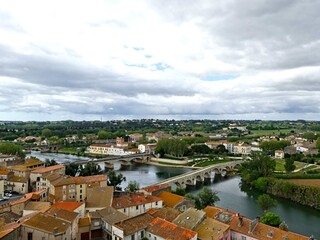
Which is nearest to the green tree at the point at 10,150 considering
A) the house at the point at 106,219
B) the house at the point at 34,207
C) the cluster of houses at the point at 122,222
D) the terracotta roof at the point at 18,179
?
the terracotta roof at the point at 18,179

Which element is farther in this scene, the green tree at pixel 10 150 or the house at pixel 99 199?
the green tree at pixel 10 150

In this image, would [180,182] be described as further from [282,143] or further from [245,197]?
[282,143]

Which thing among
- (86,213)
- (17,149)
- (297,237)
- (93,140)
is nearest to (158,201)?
(86,213)

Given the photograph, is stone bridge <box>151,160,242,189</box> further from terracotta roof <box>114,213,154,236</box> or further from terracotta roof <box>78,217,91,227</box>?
terracotta roof <box>114,213,154,236</box>

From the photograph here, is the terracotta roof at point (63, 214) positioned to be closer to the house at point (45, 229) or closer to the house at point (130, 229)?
the house at point (45, 229)

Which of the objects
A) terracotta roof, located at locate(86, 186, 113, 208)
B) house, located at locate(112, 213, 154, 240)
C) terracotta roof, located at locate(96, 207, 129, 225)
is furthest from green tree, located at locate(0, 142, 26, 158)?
house, located at locate(112, 213, 154, 240)

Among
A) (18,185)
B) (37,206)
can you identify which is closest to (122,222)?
(37,206)

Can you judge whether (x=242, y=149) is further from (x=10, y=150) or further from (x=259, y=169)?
(x=10, y=150)
